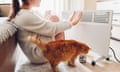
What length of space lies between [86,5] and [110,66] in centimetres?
156

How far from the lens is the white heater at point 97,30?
1657 millimetres

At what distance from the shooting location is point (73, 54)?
129 centimetres

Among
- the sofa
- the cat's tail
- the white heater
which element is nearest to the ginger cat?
the cat's tail

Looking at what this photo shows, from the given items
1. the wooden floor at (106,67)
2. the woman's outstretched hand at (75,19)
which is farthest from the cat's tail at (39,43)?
the wooden floor at (106,67)

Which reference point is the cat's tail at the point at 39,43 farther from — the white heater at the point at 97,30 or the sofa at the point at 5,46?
the white heater at the point at 97,30

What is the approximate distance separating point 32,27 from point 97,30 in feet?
2.62

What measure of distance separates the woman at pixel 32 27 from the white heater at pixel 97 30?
53 centimetres

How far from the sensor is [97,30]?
1756mm

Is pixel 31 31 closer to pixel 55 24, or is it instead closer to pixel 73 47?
pixel 55 24

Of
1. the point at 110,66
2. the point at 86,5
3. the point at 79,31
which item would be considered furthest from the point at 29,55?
the point at 86,5

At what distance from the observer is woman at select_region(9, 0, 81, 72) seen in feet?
3.98

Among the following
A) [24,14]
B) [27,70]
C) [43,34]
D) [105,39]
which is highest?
[24,14]

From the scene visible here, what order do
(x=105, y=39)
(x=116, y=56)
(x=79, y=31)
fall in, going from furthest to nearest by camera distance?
(x=116, y=56) → (x=79, y=31) → (x=105, y=39)

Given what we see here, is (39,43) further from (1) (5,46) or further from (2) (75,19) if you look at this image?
(2) (75,19)
